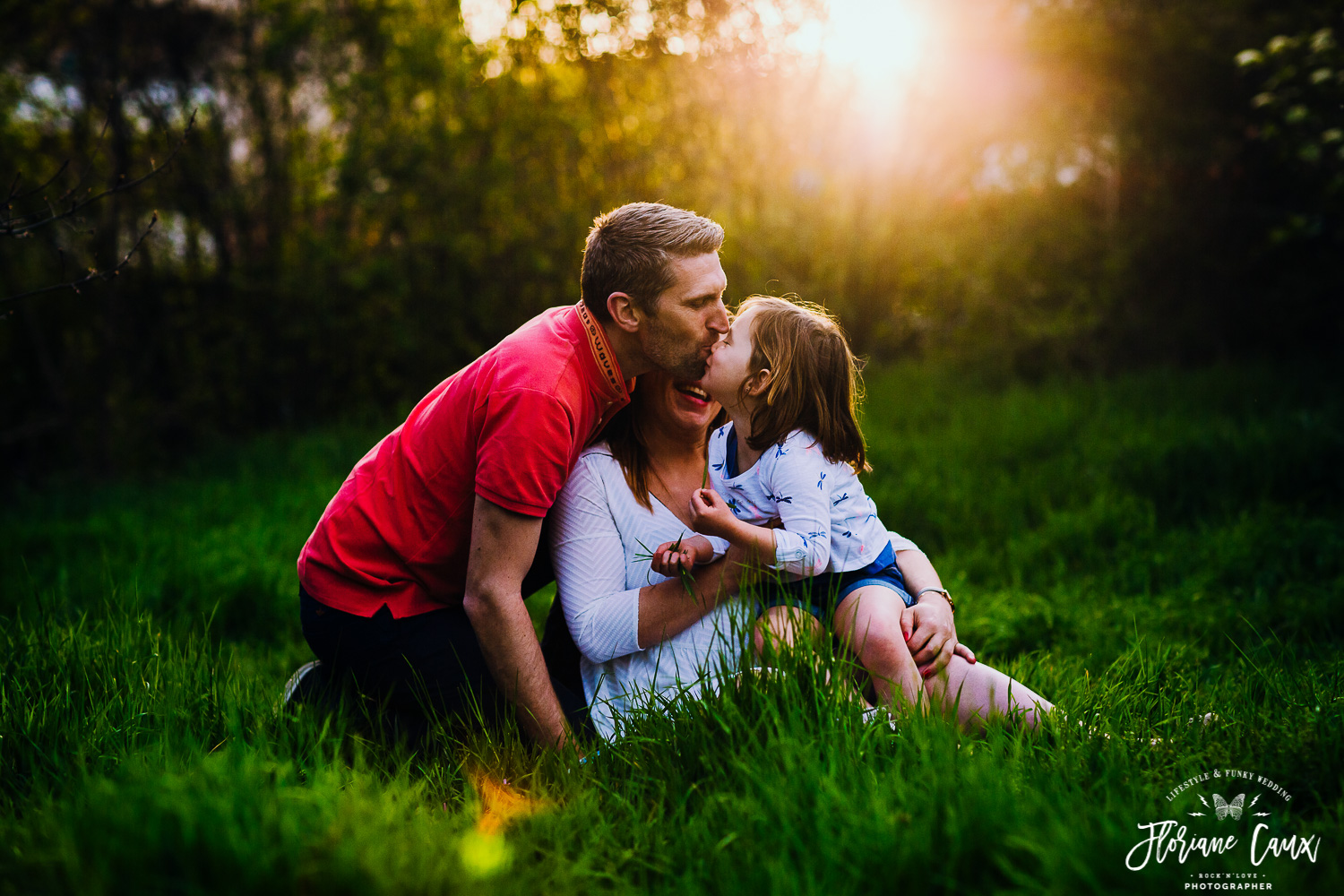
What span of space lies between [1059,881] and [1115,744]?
28.9 inches

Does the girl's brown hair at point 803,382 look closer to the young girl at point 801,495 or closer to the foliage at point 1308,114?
the young girl at point 801,495

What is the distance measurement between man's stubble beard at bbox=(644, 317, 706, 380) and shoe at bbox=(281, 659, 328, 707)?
1.54m

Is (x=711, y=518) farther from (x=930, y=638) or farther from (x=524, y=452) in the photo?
(x=930, y=638)

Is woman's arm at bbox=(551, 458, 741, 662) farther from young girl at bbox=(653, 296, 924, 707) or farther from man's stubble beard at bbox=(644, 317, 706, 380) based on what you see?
man's stubble beard at bbox=(644, 317, 706, 380)

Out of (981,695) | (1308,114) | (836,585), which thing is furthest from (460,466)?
(1308,114)

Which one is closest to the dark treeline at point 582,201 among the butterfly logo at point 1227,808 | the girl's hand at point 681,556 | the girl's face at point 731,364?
the girl's face at point 731,364

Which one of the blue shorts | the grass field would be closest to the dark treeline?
the grass field

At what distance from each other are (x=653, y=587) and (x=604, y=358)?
0.74 meters

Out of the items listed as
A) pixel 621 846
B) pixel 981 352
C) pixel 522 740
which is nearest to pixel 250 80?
pixel 981 352

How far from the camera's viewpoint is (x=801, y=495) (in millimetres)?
2580

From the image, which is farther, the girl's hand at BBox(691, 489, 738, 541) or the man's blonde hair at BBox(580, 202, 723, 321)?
the man's blonde hair at BBox(580, 202, 723, 321)

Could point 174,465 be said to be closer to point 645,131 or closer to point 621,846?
point 645,131

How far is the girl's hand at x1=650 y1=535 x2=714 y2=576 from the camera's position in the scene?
2.48 meters

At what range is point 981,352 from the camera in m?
8.49
